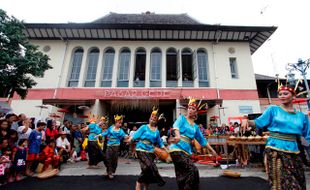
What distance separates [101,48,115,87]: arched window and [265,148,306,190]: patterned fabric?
1172 cm

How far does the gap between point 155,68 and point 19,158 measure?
33.4 feet

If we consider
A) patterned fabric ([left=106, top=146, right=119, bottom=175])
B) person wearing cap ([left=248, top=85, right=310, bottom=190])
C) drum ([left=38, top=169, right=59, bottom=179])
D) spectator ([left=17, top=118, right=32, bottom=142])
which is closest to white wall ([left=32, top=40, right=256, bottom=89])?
spectator ([left=17, top=118, right=32, bottom=142])

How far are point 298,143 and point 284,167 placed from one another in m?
0.41

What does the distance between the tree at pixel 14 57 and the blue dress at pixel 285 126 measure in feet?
30.4

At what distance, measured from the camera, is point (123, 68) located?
13281 mm

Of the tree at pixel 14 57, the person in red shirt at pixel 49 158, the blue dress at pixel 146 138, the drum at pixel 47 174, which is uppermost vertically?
the tree at pixel 14 57

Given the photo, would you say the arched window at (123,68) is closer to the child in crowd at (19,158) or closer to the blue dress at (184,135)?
the child in crowd at (19,158)

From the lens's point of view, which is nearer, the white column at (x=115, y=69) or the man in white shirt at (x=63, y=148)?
the man in white shirt at (x=63, y=148)

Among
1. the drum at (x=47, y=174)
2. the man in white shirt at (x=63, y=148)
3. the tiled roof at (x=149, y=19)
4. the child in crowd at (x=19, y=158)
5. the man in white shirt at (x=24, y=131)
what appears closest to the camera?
the child in crowd at (x=19, y=158)

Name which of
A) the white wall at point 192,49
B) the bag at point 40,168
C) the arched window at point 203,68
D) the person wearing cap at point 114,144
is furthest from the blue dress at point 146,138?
the white wall at point 192,49

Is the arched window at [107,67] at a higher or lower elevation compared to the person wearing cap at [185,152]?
higher

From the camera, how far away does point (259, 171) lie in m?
5.59

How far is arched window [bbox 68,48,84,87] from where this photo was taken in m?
12.8

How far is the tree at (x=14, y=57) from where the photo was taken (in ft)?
23.0
